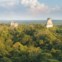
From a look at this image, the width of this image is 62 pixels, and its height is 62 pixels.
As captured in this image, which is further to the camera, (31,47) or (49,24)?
(49,24)

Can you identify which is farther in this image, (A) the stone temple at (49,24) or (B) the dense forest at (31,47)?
(A) the stone temple at (49,24)

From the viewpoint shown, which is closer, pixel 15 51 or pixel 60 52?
pixel 60 52

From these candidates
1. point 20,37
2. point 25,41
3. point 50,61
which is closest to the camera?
point 50,61

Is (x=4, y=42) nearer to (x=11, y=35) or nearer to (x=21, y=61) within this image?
(x=11, y=35)

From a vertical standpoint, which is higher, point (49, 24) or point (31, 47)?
point (49, 24)

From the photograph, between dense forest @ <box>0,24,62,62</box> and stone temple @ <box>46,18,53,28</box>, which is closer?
dense forest @ <box>0,24,62,62</box>

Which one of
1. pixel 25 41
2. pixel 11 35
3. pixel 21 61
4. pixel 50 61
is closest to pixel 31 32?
pixel 11 35

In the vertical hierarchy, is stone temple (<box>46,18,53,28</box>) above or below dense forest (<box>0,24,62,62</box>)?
above

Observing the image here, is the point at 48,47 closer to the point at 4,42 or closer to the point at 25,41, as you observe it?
the point at 25,41

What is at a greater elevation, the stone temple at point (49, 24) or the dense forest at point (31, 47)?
the stone temple at point (49, 24)

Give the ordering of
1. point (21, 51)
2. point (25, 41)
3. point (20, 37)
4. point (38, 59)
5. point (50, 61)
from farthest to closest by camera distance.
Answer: point (20, 37), point (25, 41), point (21, 51), point (38, 59), point (50, 61)
